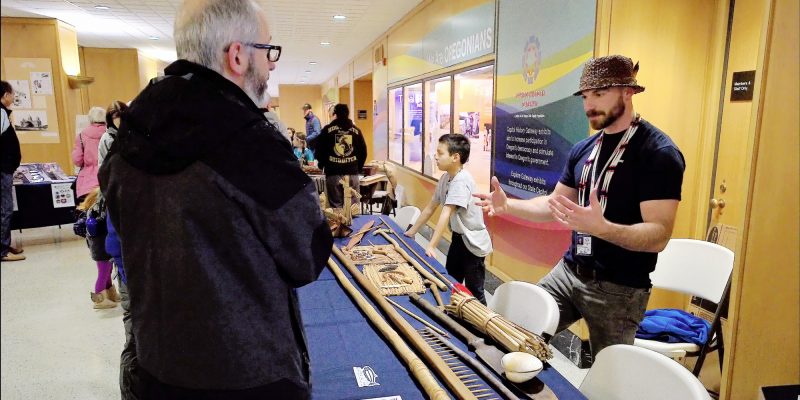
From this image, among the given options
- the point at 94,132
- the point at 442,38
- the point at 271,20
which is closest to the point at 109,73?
the point at 271,20

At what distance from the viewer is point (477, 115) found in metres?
4.93

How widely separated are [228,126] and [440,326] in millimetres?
1149

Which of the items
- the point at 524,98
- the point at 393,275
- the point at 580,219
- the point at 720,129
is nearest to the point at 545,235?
the point at 524,98

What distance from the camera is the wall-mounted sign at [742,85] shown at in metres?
2.78

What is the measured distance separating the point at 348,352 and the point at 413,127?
5795mm

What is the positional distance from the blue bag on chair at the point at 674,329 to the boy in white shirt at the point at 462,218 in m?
0.89

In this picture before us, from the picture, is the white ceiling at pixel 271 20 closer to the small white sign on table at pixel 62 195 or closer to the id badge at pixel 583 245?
the small white sign on table at pixel 62 195

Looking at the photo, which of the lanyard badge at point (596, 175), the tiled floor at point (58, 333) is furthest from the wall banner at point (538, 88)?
the tiled floor at point (58, 333)

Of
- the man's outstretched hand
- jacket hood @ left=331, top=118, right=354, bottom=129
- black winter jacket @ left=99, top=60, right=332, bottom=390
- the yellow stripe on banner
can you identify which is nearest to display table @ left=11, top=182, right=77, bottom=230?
jacket hood @ left=331, top=118, right=354, bottom=129

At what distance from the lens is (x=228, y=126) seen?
1.02 m

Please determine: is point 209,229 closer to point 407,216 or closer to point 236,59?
point 236,59

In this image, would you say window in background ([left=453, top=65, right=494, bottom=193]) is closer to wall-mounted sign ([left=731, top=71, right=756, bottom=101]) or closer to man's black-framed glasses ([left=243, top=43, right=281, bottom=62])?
wall-mounted sign ([left=731, top=71, right=756, bottom=101])

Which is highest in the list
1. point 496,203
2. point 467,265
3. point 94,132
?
point 94,132

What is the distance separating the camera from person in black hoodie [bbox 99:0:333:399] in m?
1.01
